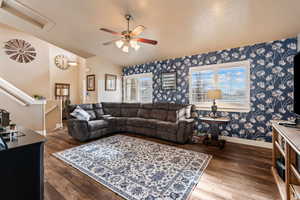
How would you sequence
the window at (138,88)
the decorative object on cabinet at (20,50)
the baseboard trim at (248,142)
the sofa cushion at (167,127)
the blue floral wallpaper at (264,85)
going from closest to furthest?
the blue floral wallpaper at (264,85)
the baseboard trim at (248,142)
the sofa cushion at (167,127)
the decorative object on cabinet at (20,50)
the window at (138,88)

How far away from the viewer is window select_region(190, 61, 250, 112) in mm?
3537

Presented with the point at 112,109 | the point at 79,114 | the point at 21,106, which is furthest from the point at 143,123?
the point at 21,106

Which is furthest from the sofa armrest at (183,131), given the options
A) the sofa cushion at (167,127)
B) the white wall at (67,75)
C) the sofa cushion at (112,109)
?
the white wall at (67,75)

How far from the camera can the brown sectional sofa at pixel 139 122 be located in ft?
11.8

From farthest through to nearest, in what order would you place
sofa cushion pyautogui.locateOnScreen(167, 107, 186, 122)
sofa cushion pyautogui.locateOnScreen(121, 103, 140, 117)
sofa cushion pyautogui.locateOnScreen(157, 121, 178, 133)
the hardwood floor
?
sofa cushion pyautogui.locateOnScreen(121, 103, 140, 117)
sofa cushion pyautogui.locateOnScreen(167, 107, 186, 122)
sofa cushion pyautogui.locateOnScreen(157, 121, 178, 133)
the hardwood floor

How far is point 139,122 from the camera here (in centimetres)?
423

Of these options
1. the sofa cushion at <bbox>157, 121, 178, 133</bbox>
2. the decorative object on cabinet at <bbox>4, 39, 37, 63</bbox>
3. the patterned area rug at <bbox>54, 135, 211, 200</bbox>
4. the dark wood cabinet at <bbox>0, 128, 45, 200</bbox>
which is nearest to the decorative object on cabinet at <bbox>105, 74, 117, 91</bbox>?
the patterned area rug at <bbox>54, 135, 211, 200</bbox>

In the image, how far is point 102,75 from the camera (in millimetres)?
5473

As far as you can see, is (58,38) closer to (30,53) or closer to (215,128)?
(30,53)

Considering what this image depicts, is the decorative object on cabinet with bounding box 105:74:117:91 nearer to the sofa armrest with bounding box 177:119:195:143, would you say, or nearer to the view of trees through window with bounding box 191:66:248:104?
the view of trees through window with bounding box 191:66:248:104

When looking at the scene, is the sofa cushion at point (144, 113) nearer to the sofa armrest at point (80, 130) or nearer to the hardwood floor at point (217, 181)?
the sofa armrest at point (80, 130)

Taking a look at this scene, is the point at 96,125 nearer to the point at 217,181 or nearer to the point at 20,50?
the point at 217,181

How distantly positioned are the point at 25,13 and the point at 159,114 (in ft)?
14.5

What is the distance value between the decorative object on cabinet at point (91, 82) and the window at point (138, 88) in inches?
51.7
